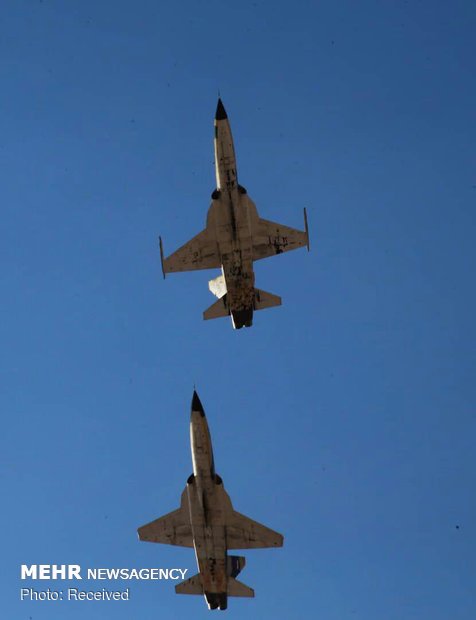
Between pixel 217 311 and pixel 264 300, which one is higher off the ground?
pixel 264 300

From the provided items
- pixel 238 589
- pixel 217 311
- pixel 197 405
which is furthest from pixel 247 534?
pixel 217 311

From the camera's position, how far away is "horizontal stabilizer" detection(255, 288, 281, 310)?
219 ft

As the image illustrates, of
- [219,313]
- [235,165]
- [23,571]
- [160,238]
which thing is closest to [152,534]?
[23,571]

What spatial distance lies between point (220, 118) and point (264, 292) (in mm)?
11504

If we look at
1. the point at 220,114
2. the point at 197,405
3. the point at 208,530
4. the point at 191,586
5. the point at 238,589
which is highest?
the point at 220,114

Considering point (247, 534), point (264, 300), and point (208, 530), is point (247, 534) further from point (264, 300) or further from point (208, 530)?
point (264, 300)

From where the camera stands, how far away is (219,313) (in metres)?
66.8

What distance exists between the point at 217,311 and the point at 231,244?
4.90 metres

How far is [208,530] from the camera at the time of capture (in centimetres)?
6412

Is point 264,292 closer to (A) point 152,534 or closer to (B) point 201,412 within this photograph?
(B) point 201,412

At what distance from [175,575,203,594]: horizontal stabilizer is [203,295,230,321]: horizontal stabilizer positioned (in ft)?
52.5

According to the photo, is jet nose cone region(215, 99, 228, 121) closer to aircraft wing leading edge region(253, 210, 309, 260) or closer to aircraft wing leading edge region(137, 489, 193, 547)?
aircraft wing leading edge region(253, 210, 309, 260)

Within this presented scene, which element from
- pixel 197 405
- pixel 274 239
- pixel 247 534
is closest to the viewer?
pixel 197 405

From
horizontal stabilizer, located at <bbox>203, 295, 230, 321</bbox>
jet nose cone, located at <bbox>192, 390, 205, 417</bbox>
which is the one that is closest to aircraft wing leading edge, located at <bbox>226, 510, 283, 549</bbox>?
jet nose cone, located at <bbox>192, 390, 205, 417</bbox>
